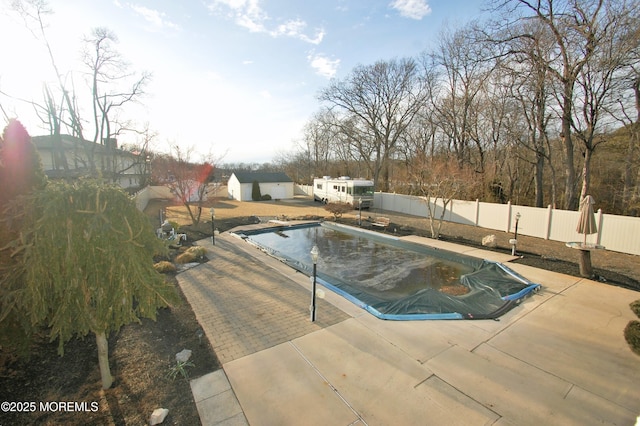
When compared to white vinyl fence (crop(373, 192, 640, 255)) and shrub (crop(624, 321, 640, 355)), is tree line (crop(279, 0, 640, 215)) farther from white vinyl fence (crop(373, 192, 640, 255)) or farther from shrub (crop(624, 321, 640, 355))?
shrub (crop(624, 321, 640, 355))

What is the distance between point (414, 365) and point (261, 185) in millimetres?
28586

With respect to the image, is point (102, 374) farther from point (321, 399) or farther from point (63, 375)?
point (321, 399)

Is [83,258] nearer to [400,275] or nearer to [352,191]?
[400,275]

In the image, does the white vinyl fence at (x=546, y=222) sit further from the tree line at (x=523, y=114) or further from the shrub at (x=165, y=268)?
the shrub at (x=165, y=268)

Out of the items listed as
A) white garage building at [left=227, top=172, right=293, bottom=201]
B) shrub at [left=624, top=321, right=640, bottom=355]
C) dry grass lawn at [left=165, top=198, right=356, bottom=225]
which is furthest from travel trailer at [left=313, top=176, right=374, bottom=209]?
shrub at [left=624, top=321, right=640, bottom=355]

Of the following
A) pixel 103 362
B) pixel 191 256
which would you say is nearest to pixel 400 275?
pixel 191 256

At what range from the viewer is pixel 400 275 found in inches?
340

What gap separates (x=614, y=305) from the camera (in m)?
5.79

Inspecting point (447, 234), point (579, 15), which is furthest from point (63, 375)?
point (579, 15)

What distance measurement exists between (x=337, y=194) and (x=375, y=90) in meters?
11.7

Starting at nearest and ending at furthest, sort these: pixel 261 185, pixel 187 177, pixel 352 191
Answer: pixel 187 177
pixel 352 191
pixel 261 185

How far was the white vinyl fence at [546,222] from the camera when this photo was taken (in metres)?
9.91

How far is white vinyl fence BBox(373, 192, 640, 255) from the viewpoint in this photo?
390 inches

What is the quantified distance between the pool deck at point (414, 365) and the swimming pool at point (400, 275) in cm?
37
